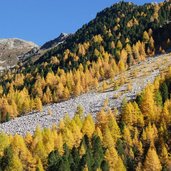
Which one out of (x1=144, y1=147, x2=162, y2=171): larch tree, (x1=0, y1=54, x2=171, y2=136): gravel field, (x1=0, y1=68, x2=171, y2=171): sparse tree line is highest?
(x1=0, y1=54, x2=171, y2=136): gravel field

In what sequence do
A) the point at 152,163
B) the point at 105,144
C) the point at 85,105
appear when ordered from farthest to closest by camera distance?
the point at 85,105 → the point at 105,144 → the point at 152,163

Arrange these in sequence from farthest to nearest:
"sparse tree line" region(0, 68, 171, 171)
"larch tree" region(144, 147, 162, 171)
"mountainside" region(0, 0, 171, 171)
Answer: "mountainside" region(0, 0, 171, 171) → "sparse tree line" region(0, 68, 171, 171) → "larch tree" region(144, 147, 162, 171)

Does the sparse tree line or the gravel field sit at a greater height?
the gravel field

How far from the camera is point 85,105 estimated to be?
480 feet

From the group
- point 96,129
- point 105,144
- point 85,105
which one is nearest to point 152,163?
point 105,144

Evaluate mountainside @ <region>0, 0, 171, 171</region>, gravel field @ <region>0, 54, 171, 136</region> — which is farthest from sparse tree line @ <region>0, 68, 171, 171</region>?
gravel field @ <region>0, 54, 171, 136</region>

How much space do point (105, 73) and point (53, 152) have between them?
349 ft

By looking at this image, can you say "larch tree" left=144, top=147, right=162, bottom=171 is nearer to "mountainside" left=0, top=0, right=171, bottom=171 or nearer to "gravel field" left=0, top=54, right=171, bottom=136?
"mountainside" left=0, top=0, right=171, bottom=171

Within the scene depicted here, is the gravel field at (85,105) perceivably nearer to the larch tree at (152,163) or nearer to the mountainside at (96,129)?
the mountainside at (96,129)

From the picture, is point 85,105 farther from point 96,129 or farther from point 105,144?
point 105,144

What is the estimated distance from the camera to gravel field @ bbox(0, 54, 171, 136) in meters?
138

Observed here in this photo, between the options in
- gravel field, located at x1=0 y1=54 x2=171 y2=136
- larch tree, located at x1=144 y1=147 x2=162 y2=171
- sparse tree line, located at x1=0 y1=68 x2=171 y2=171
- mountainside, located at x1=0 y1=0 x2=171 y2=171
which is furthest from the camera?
gravel field, located at x1=0 y1=54 x2=171 y2=136

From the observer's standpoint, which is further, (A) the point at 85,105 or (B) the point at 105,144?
(A) the point at 85,105

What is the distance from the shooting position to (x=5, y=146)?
104375mm
